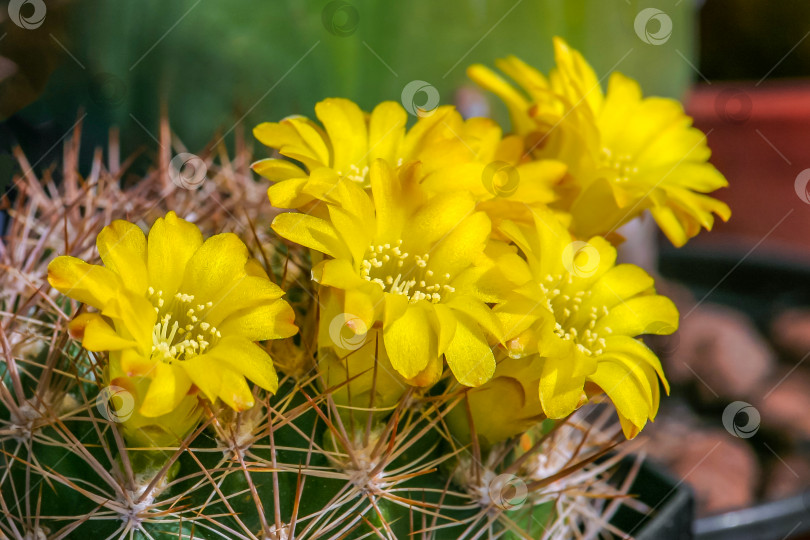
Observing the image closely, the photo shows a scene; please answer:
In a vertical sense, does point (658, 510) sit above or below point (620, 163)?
below

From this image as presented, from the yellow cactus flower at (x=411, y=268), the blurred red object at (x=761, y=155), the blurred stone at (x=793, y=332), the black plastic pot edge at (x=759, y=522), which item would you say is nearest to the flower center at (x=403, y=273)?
the yellow cactus flower at (x=411, y=268)

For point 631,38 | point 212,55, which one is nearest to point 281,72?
point 212,55

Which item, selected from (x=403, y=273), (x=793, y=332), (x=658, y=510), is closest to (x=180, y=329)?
Answer: (x=403, y=273)

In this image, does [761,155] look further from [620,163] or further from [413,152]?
[413,152]

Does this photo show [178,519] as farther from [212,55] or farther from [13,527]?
[212,55]

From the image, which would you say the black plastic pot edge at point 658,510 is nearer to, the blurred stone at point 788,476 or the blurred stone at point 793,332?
the blurred stone at point 788,476

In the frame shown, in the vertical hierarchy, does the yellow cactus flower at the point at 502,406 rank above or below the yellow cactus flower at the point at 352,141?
below
